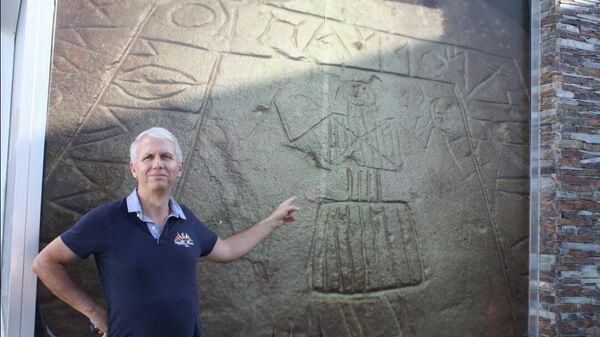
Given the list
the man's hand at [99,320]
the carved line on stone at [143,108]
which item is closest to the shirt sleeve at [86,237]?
the man's hand at [99,320]

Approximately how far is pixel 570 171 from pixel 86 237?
124 inches

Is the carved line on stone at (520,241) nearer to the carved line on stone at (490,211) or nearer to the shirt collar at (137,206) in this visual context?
the carved line on stone at (490,211)

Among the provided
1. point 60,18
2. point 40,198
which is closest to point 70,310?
point 40,198

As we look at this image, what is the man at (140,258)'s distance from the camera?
2.11 m

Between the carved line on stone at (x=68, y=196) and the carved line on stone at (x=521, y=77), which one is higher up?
the carved line on stone at (x=521, y=77)

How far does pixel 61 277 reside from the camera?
216 cm

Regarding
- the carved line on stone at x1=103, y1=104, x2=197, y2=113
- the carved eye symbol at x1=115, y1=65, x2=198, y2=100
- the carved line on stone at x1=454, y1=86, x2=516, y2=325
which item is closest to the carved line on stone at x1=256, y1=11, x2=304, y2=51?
the carved eye symbol at x1=115, y1=65, x2=198, y2=100

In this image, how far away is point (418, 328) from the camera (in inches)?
141

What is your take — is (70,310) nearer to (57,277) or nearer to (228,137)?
(57,277)

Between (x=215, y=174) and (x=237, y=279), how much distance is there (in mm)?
594

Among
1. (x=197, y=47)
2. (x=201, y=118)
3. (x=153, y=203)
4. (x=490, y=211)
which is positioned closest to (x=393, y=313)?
(x=490, y=211)

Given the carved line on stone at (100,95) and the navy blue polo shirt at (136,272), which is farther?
the carved line on stone at (100,95)

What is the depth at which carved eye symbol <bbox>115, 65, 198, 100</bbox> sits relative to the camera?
3031mm

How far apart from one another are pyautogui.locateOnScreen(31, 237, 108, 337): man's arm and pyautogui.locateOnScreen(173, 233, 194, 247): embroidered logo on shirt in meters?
0.37
